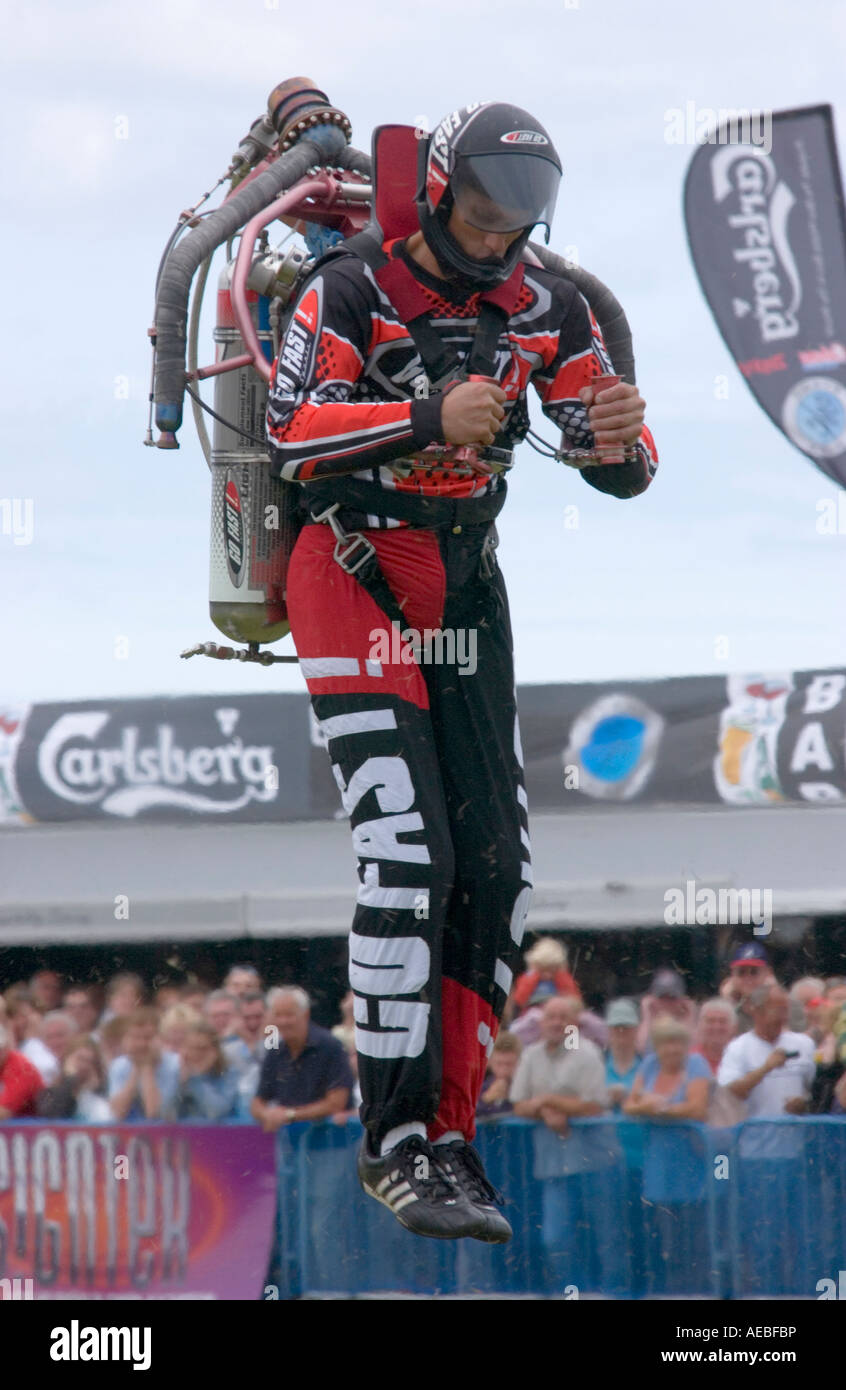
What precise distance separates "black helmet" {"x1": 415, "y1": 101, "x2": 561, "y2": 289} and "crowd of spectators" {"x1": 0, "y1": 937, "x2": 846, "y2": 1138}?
3.87m

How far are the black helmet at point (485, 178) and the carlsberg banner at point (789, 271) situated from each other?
5.73 meters

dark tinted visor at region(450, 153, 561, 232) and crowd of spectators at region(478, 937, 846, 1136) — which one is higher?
dark tinted visor at region(450, 153, 561, 232)

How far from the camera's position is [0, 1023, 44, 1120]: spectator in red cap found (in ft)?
25.7

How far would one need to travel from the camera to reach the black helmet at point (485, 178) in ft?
11.5

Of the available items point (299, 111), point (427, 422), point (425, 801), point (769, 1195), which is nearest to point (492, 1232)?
point (425, 801)

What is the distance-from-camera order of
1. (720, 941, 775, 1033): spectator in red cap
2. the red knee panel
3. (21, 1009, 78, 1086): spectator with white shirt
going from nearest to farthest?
the red knee panel → (720, 941, 775, 1033): spectator in red cap → (21, 1009, 78, 1086): spectator with white shirt

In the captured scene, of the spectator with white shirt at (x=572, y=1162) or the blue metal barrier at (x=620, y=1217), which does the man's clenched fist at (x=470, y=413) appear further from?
the blue metal barrier at (x=620, y=1217)

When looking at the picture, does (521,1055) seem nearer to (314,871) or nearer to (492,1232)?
(314,871)

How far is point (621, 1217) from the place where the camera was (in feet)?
22.2

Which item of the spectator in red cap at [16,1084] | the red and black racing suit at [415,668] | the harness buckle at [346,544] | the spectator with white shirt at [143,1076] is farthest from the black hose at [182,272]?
the spectator in red cap at [16,1084]

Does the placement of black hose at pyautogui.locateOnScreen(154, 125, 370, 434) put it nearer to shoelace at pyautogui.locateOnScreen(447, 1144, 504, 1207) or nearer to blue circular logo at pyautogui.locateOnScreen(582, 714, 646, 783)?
shoelace at pyautogui.locateOnScreen(447, 1144, 504, 1207)

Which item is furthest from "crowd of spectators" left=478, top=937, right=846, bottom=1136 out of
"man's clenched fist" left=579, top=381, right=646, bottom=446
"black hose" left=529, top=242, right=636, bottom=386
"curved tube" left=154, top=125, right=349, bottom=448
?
"curved tube" left=154, top=125, right=349, bottom=448

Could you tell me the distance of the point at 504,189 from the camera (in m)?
3.51

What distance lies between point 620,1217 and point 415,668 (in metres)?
3.84
